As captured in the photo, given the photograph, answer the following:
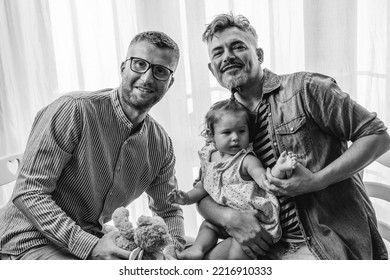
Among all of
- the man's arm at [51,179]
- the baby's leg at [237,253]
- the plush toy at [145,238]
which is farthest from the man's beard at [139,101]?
the baby's leg at [237,253]

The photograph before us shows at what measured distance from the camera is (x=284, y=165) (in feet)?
3.03

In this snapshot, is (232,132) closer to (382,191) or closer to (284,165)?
(284,165)

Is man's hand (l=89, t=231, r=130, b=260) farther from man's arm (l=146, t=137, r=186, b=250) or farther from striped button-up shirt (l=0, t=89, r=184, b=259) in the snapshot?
man's arm (l=146, t=137, r=186, b=250)

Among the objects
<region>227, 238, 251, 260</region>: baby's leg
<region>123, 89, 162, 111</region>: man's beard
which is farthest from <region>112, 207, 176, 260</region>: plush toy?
<region>123, 89, 162, 111</region>: man's beard

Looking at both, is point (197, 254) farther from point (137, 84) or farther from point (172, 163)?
point (137, 84)

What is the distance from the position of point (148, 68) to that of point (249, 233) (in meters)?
0.41

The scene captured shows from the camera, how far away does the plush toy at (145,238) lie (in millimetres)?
981

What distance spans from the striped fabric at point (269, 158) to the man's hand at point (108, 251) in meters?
0.34

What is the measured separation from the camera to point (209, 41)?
1052mm

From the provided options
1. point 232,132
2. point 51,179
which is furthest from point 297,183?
point 51,179

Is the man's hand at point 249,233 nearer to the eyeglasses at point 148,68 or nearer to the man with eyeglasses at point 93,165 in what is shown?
the man with eyeglasses at point 93,165

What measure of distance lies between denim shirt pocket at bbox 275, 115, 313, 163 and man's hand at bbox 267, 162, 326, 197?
6 centimetres

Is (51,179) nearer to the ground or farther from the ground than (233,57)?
nearer to the ground
